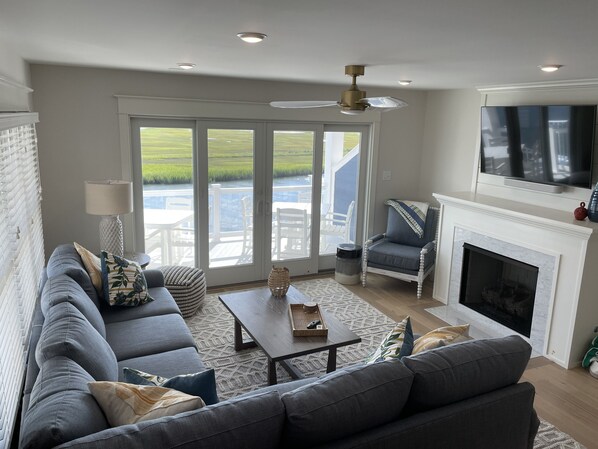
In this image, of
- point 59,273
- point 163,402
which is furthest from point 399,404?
point 59,273

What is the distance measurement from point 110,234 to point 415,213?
129 inches

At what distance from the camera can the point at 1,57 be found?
8.68 ft

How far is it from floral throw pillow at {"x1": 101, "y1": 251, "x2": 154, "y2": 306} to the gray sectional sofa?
31.8 inches

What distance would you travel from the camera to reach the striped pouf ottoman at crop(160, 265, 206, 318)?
4270mm

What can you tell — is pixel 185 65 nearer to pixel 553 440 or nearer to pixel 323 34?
pixel 323 34

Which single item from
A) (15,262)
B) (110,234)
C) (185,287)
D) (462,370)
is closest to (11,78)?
(15,262)

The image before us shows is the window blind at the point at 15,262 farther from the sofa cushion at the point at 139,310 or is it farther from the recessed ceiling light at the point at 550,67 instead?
the recessed ceiling light at the point at 550,67

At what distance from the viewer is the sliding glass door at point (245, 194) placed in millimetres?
4785

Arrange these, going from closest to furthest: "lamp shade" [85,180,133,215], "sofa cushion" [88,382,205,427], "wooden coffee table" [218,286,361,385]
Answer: "sofa cushion" [88,382,205,427] < "wooden coffee table" [218,286,361,385] < "lamp shade" [85,180,133,215]

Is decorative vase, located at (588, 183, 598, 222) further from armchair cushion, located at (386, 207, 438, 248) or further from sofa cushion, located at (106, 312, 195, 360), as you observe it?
sofa cushion, located at (106, 312, 195, 360)

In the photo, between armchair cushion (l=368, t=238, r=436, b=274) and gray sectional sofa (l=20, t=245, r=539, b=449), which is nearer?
gray sectional sofa (l=20, t=245, r=539, b=449)

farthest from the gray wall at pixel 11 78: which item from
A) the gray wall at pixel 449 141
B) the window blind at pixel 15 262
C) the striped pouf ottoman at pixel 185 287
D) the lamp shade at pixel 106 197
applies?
the gray wall at pixel 449 141

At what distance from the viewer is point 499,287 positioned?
183 inches

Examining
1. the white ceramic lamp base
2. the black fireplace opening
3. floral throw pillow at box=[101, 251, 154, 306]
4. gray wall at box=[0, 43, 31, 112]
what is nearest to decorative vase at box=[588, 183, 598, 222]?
the black fireplace opening
